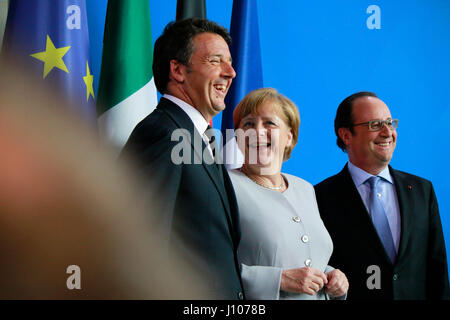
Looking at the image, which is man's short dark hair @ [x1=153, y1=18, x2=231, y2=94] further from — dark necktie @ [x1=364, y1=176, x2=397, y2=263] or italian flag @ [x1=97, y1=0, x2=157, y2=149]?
dark necktie @ [x1=364, y1=176, x2=397, y2=263]

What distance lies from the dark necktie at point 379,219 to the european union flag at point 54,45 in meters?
1.28

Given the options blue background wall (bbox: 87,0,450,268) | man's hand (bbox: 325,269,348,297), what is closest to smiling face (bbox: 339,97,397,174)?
man's hand (bbox: 325,269,348,297)

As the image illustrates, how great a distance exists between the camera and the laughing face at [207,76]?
5.72 ft

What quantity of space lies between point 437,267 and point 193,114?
1204mm

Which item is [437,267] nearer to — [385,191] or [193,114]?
[385,191]

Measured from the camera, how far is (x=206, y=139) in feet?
5.65

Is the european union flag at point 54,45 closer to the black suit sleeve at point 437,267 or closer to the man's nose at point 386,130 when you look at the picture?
the man's nose at point 386,130

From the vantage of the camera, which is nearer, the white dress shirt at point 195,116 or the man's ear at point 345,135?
the white dress shirt at point 195,116

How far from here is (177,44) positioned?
5.89ft

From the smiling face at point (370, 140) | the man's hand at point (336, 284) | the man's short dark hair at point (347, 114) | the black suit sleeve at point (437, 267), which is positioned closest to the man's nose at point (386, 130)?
the smiling face at point (370, 140)

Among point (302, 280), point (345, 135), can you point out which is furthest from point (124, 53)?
point (302, 280)
